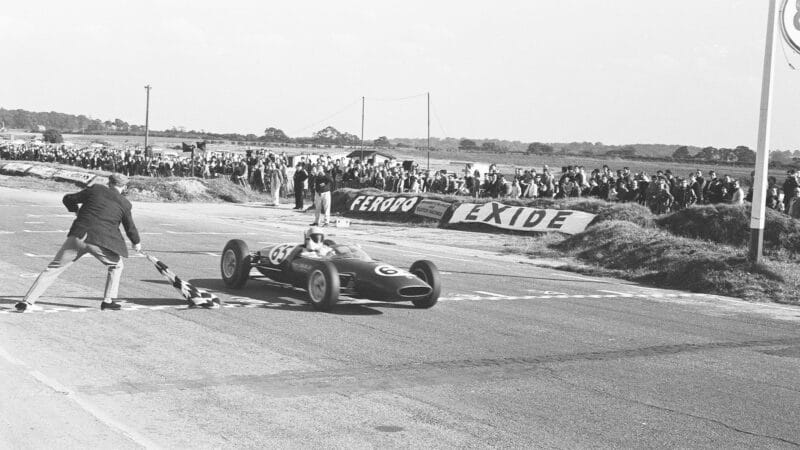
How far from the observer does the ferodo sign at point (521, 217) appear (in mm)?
26078

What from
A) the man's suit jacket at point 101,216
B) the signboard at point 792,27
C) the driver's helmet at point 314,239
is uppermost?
the signboard at point 792,27

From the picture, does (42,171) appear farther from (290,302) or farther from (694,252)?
(290,302)

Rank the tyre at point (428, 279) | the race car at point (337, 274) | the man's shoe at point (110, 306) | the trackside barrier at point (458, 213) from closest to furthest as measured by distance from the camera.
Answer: the man's shoe at point (110, 306)
the race car at point (337, 274)
the tyre at point (428, 279)
the trackside barrier at point (458, 213)

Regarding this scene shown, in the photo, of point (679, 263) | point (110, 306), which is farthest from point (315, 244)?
point (679, 263)

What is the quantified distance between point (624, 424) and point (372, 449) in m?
2.21

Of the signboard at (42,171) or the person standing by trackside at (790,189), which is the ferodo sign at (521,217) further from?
the signboard at (42,171)

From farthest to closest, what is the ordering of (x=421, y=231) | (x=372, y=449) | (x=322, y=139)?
1. (x=322, y=139)
2. (x=421, y=231)
3. (x=372, y=449)

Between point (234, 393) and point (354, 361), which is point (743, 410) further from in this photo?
point (234, 393)

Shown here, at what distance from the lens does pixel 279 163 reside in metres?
43.9

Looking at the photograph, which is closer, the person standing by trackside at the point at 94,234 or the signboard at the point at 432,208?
the person standing by trackside at the point at 94,234

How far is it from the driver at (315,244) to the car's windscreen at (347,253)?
0.12 m

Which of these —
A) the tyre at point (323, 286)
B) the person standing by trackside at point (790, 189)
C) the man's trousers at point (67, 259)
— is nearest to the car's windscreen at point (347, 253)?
the tyre at point (323, 286)

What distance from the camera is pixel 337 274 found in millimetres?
12555

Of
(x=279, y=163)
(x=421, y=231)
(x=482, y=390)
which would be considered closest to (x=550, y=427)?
(x=482, y=390)
